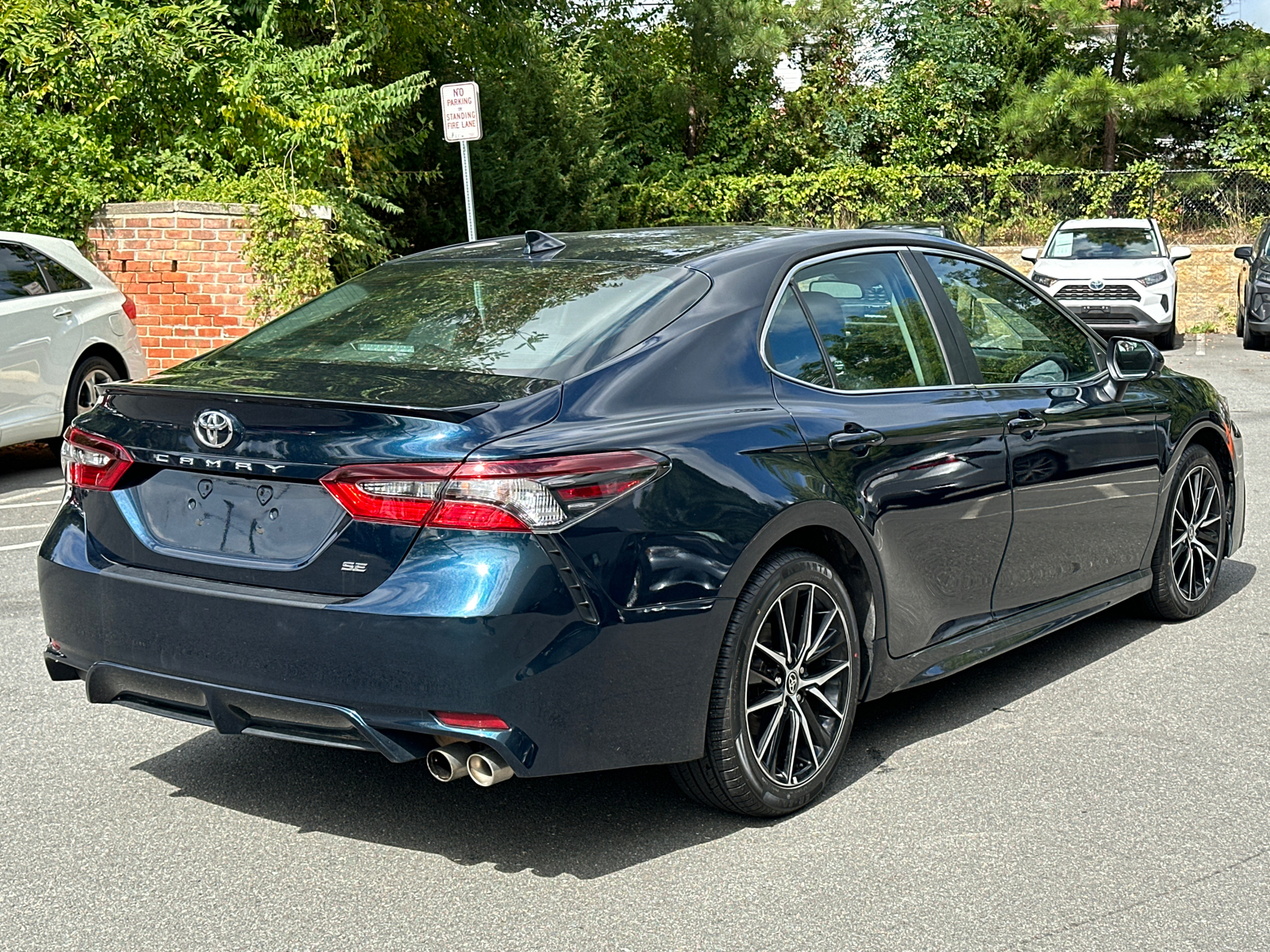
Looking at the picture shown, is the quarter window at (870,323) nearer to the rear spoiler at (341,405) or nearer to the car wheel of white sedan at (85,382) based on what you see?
the rear spoiler at (341,405)

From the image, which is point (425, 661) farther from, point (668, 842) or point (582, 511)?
point (668, 842)

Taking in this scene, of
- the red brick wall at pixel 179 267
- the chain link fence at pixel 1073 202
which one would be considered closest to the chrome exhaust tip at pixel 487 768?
the red brick wall at pixel 179 267

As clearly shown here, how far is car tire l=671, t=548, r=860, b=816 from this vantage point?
388 cm

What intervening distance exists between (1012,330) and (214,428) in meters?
2.88

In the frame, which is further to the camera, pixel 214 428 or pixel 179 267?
pixel 179 267

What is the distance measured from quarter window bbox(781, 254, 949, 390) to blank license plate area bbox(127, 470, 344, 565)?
1.60m

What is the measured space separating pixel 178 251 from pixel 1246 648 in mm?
10562

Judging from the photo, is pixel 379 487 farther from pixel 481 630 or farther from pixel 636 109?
pixel 636 109

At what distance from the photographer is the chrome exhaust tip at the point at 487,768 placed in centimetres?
352

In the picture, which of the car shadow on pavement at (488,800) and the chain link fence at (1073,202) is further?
the chain link fence at (1073,202)

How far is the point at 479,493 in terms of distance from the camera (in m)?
3.42

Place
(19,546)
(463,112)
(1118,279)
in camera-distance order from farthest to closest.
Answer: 1. (1118,279)
2. (463,112)
3. (19,546)

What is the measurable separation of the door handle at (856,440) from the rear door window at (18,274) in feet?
25.0

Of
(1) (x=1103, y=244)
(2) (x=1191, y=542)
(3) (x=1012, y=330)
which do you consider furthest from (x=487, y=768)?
(1) (x=1103, y=244)
